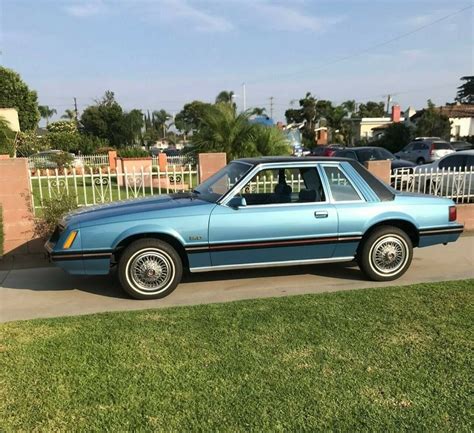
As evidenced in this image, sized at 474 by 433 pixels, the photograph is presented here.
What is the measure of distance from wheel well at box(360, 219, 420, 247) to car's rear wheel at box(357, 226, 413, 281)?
0.04m

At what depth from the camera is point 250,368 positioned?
3436mm

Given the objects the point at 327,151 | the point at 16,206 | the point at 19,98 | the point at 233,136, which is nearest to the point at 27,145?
the point at 19,98

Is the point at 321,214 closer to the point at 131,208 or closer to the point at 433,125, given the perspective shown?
the point at 131,208

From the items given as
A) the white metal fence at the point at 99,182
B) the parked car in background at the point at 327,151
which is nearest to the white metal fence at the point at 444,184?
the white metal fence at the point at 99,182

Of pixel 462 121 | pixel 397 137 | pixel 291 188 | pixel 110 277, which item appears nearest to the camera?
pixel 291 188

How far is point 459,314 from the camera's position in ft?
14.5

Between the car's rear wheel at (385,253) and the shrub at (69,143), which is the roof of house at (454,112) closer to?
the shrub at (69,143)

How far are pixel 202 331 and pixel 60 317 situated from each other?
5.01 feet

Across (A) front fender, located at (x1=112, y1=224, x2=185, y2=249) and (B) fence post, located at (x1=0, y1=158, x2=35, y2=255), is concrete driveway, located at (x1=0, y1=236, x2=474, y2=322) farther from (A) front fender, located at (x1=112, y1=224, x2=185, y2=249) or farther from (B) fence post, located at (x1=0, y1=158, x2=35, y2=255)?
(B) fence post, located at (x1=0, y1=158, x2=35, y2=255)

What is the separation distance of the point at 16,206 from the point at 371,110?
256 feet

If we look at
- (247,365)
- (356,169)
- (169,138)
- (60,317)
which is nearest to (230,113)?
(356,169)

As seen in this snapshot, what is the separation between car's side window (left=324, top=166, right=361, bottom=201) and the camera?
5434 millimetres

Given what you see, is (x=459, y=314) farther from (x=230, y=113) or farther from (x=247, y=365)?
(x=230, y=113)

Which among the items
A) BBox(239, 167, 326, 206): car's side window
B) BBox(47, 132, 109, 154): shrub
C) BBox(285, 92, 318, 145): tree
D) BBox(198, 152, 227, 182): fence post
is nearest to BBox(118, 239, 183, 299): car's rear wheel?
BBox(239, 167, 326, 206): car's side window
